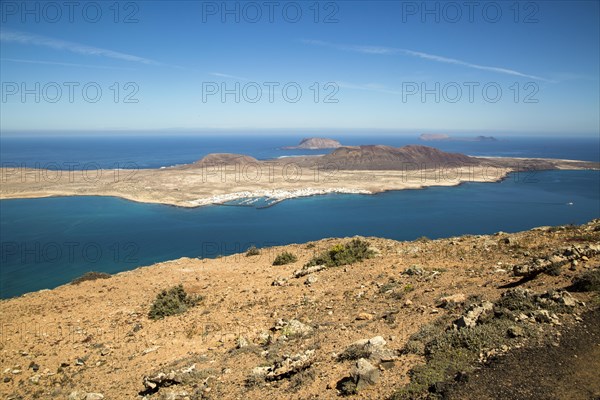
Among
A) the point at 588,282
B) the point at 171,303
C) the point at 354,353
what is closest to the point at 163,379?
the point at 354,353

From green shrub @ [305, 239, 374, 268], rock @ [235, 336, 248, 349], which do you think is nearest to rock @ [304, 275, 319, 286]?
green shrub @ [305, 239, 374, 268]

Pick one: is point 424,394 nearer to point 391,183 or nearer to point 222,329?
point 222,329

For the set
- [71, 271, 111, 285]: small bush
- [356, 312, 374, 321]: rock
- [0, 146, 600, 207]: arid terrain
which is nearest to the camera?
[356, 312, 374, 321]: rock

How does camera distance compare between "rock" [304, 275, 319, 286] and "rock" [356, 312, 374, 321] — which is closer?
"rock" [356, 312, 374, 321]

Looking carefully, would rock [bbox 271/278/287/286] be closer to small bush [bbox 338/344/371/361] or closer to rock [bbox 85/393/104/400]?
small bush [bbox 338/344/371/361]

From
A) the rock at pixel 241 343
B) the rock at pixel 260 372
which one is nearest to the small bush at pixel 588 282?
the rock at pixel 260 372

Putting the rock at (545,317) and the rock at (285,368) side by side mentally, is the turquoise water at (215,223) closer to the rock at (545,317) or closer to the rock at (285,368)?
the rock at (285,368)
